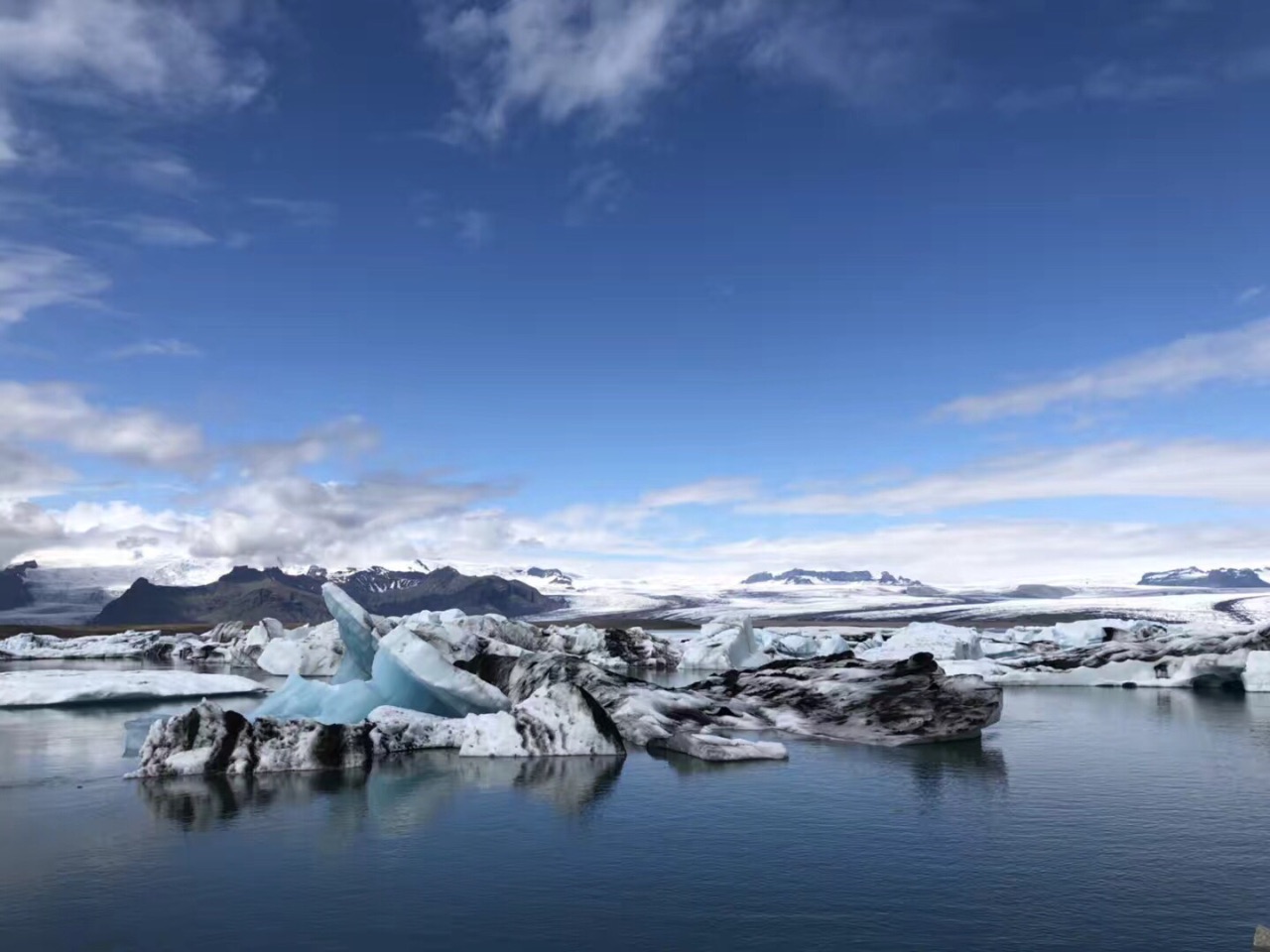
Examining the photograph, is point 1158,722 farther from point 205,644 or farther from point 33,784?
point 205,644

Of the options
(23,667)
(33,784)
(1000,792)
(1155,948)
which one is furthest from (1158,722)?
(23,667)

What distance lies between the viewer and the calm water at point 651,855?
9.43 m

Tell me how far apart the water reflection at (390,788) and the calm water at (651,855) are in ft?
0.30

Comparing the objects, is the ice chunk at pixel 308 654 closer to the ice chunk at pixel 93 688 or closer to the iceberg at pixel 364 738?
the ice chunk at pixel 93 688

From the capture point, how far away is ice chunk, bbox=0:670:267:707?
112 ft

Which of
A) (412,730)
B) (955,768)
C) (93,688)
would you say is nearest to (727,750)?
(955,768)

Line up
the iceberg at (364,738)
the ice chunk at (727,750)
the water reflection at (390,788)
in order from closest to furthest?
the water reflection at (390,788) → the iceberg at (364,738) → the ice chunk at (727,750)

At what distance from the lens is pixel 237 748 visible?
18.9 meters

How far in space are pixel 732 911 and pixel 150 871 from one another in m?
7.37

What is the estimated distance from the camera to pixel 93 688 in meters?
34.6

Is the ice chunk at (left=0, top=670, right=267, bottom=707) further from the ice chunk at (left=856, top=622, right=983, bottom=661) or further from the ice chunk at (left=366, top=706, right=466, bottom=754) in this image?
the ice chunk at (left=856, top=622, right=983, bottom=661)

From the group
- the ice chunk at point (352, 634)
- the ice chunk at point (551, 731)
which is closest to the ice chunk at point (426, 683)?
the ice chunk at point (352, 634)

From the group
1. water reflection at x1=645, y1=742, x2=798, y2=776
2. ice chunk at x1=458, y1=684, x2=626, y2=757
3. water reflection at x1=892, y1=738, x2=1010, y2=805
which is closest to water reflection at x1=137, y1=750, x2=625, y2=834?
ice chunk at x1=458, y1=684, x2=626, y2=757

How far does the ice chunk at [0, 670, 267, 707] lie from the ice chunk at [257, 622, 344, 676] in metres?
17.4
